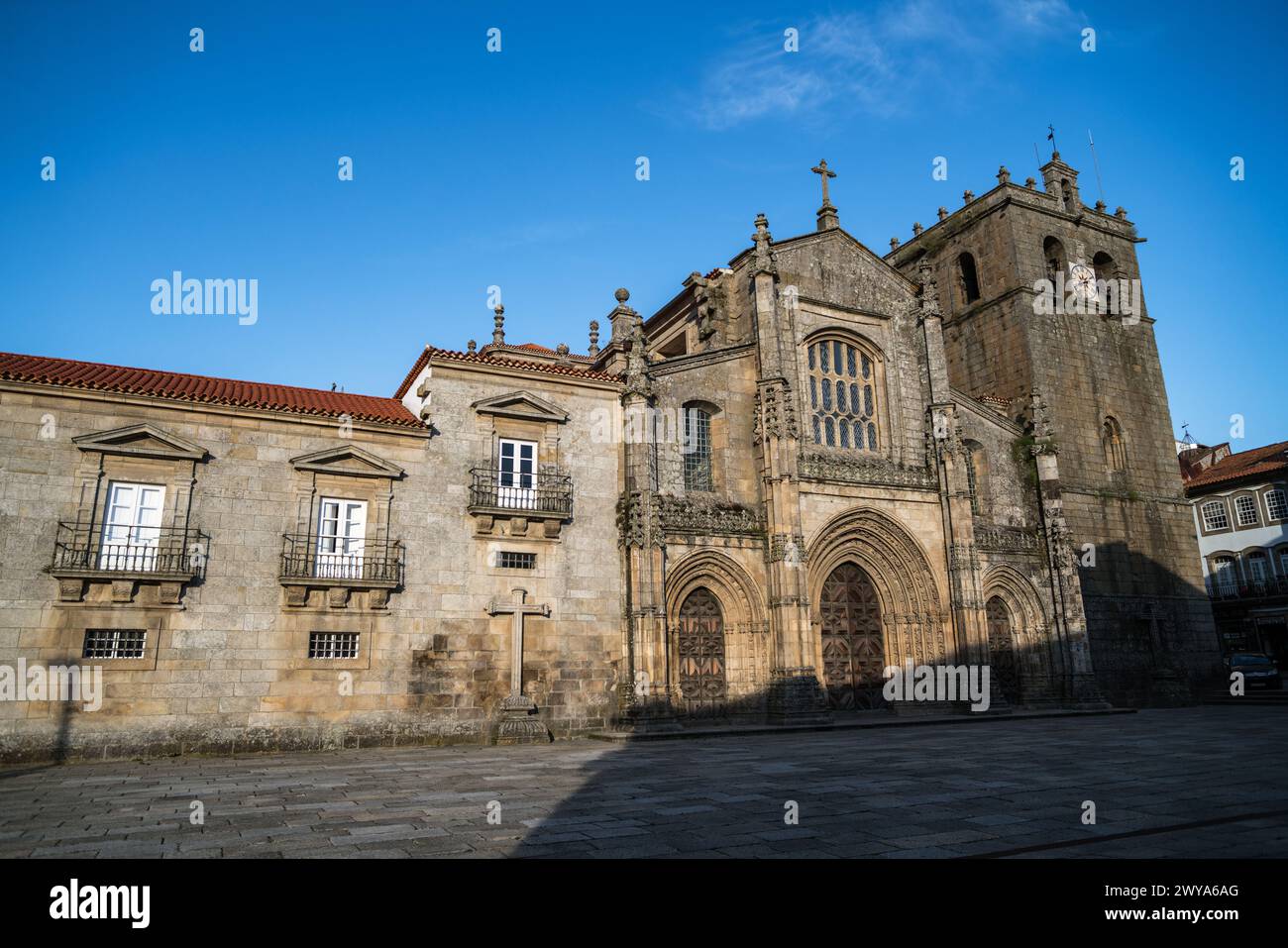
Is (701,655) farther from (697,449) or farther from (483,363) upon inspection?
(483,363)

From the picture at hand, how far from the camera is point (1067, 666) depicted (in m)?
27.9

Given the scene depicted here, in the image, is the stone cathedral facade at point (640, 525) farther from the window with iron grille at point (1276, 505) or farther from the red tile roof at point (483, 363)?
the window with iron grille at point (1276, 505)

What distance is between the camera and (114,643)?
1714 centimetres

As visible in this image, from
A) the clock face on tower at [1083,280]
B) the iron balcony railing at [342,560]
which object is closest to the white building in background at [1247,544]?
the clock face on tower at [1083,280]

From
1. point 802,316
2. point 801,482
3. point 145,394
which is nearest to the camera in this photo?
point 145,394

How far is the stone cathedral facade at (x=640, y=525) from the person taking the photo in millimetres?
17562

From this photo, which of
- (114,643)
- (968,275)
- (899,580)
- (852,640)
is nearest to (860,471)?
(899,580)

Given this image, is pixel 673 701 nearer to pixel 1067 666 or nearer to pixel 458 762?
pixel 458 762

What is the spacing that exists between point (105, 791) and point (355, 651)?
764cm

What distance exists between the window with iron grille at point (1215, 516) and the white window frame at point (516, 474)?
140ft

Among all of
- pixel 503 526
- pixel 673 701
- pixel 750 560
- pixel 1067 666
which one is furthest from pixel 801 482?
pixel 1067 666

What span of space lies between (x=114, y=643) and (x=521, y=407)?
10.7 m

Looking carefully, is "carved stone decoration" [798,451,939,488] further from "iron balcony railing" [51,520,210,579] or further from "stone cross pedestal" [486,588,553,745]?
"iron balcony railing" [51,520,210,579]

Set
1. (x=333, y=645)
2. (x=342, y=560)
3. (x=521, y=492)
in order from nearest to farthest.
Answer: (x=333, y=645), (x=342, y=560), (x=521, y=492)
